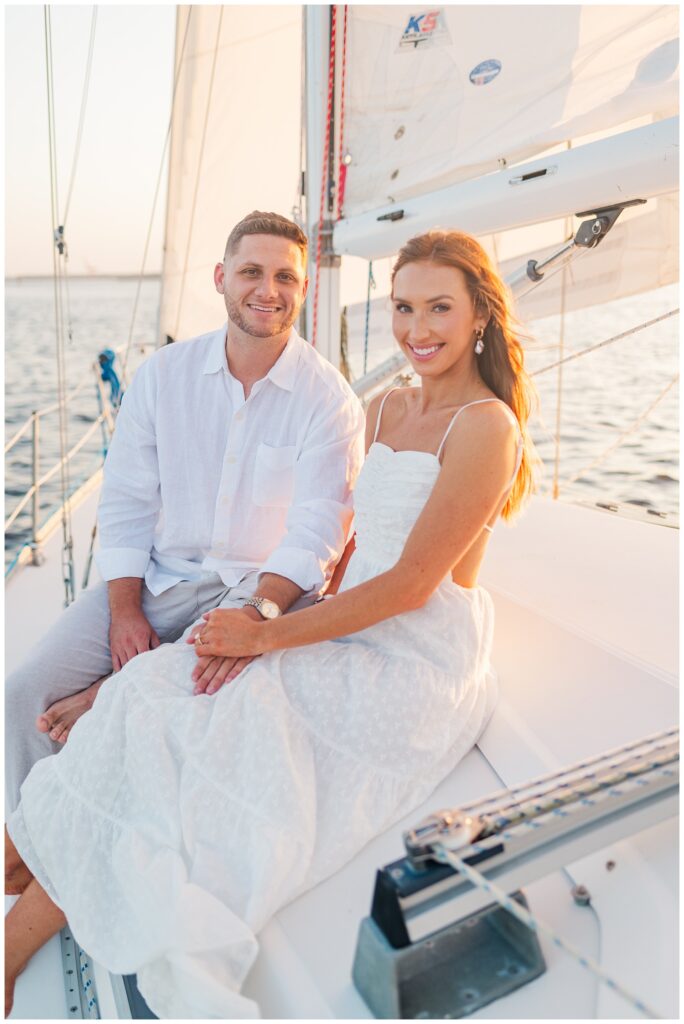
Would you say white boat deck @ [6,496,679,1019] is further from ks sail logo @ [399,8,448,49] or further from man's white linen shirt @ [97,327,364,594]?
ks sail logo @ [399,8,448,49]

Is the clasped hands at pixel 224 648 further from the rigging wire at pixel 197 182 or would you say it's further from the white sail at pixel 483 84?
the rigging wire at pixel 197 182

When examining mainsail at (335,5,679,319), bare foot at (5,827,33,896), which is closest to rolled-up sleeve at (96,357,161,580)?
bare foot at (5,827,33,896)

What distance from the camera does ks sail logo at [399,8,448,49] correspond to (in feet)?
7.87

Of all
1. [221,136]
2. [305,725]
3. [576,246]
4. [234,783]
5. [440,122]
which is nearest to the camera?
[234,783]

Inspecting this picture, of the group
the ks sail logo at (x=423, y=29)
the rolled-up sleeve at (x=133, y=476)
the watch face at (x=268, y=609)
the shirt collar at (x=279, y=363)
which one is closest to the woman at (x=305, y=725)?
the watch face at (x=268, y=609)

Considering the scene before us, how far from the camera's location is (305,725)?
1413mm

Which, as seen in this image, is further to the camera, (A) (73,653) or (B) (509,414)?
(A) (73,653)

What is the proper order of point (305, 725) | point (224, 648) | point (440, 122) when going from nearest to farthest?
point (305, 725) → point (224, 648) → point (440, 122)

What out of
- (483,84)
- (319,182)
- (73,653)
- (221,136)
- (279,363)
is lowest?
(73,653)

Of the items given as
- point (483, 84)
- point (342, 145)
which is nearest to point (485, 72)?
point (483, 84)

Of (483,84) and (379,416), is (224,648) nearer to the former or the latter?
(379,416)

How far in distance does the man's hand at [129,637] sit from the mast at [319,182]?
1.38 meters

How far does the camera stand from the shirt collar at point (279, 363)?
6.77ft

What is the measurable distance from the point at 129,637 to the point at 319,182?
1600 mm
